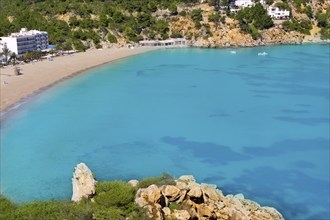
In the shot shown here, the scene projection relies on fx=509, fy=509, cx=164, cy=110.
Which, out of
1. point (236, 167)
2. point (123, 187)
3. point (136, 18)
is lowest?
point (236, 167)

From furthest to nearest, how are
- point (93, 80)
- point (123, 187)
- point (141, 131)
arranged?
point (93, 80), point (141, 131), point (123, 187)

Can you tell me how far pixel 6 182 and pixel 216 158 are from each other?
34.6 ft

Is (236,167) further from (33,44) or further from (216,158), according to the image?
(33,44)

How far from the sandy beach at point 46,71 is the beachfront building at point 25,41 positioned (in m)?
3.81

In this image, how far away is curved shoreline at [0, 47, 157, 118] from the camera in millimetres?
39106

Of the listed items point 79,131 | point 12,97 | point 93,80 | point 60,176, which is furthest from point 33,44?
point 60,176

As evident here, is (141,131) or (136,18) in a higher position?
(136,18)

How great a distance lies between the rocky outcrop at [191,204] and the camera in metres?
15.4

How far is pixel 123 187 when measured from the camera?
15852 millimetres

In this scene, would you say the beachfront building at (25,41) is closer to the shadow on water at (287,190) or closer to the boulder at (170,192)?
the shadow on water at (287,190)

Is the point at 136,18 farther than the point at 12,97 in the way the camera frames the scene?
Yes

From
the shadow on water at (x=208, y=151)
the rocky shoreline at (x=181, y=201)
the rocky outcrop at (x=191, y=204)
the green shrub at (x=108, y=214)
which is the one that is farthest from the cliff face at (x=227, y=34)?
the green shrub at (x=108, y=214)

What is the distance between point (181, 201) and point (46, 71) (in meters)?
36.7

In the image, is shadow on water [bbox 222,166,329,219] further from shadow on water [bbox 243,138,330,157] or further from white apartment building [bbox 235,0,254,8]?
white apartment building [bbox 235,0,254,8]
